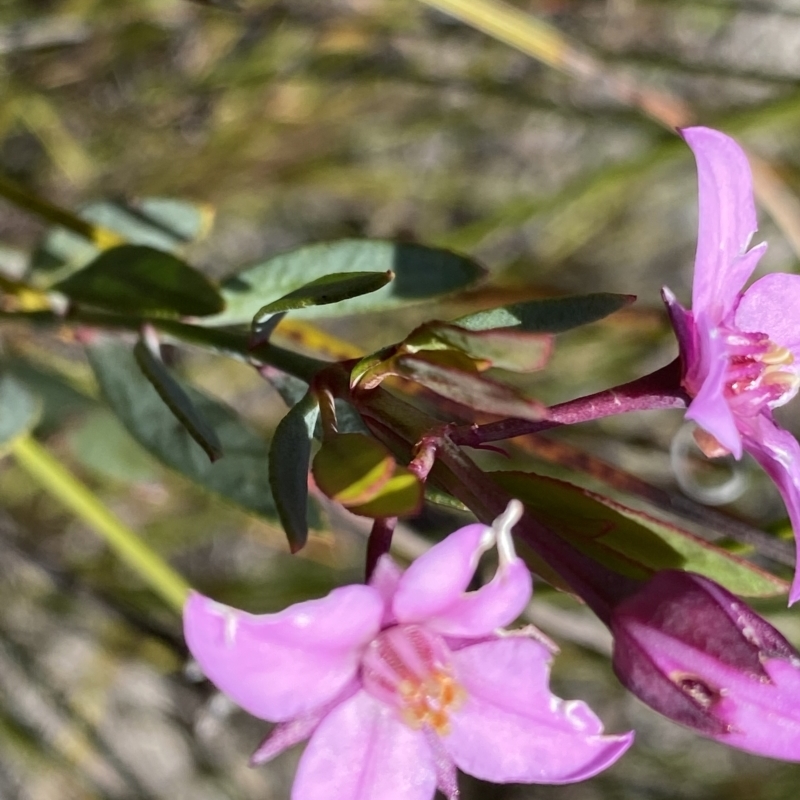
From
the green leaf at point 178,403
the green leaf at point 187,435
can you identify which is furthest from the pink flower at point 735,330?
the green leaf at point 187,435

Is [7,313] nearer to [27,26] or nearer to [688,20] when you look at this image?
[27,26]

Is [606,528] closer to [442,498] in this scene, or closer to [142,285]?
[442,498]

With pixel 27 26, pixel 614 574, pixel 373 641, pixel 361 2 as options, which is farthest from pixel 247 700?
pixel 361 2

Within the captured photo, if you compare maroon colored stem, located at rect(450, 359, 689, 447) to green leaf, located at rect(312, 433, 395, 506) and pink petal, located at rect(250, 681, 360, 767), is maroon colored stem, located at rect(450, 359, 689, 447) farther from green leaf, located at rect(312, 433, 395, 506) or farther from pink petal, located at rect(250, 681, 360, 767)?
pink petal, located at rect(250, 681, 360, 767)

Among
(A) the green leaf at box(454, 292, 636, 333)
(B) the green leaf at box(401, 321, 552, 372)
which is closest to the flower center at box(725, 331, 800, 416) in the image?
(A) the green leaf at box(454, 292, 636, 333)

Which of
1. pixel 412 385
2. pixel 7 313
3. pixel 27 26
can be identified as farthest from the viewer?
pixel 27 26

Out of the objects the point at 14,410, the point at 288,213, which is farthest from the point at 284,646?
the point at 288,213
